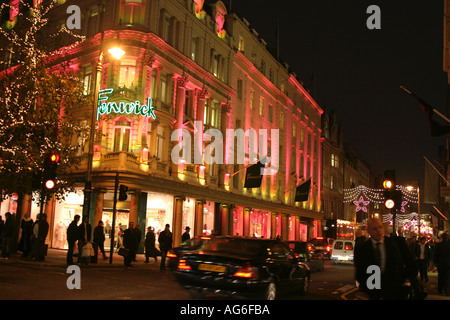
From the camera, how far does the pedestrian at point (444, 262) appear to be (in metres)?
14.9

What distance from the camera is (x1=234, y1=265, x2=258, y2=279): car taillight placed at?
956 cm

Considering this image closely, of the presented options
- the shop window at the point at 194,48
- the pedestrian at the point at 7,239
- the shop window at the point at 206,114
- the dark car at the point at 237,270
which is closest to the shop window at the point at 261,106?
the shop window at the point at 206,114

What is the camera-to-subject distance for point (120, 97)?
27.0 m

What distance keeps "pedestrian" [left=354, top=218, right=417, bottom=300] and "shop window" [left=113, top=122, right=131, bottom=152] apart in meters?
22.5

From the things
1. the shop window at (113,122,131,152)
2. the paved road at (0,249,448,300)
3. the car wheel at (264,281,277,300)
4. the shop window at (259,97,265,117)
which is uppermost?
the shop window at (259,97,265,117)

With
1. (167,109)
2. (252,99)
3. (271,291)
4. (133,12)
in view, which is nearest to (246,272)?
(271,291)

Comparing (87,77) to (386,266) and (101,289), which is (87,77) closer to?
(101,289)

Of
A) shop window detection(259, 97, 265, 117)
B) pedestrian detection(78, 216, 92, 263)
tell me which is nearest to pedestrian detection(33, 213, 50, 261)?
pedestrian detection(78, 216, 92, 263)

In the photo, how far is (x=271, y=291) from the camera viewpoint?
1009 cm

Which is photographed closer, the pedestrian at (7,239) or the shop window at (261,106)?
the pedestrian at (7,239)

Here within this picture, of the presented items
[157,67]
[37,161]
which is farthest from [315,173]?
[37,161]

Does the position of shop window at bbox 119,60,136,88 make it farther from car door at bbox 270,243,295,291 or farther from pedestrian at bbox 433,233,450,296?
pedestrian at bbox 433,233,450,296

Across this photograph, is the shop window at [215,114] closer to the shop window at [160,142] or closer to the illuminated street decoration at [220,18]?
the illuminated street decoration at [220,18]
